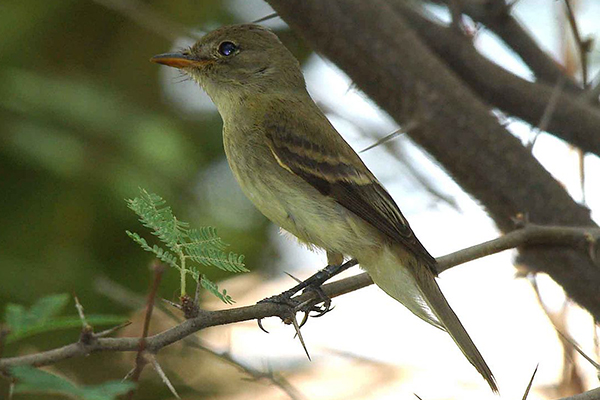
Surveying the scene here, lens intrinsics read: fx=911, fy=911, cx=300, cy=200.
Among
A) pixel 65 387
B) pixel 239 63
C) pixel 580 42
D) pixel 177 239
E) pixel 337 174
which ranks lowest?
pixel 65 387

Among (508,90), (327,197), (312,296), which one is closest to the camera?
(312,296)

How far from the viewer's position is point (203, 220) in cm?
543

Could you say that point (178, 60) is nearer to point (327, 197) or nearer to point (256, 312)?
point (327, 197)

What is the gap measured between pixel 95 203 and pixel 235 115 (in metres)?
1.47

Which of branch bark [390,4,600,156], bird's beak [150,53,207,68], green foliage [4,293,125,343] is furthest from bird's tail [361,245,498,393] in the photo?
green foliage [4,293,125,343]

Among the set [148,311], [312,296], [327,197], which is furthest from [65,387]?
[327,197]

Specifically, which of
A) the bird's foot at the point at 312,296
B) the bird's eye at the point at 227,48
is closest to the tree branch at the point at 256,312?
the bird's foot at the point at 312,296

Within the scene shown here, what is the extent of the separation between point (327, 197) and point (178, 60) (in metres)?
1.12

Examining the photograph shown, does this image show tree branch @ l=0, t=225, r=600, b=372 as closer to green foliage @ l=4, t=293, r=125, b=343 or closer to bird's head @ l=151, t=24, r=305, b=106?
green foliage @ l=4, t=293, r=125, b=343

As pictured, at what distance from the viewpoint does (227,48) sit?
15.7ft

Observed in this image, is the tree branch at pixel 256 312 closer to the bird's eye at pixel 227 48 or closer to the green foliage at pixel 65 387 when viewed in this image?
the green foliage at pixel 65 387

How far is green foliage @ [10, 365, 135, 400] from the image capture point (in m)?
1.63

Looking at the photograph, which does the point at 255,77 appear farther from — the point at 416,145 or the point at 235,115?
the point at 416,145

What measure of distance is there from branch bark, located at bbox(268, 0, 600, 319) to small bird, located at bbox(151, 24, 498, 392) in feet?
1.15
